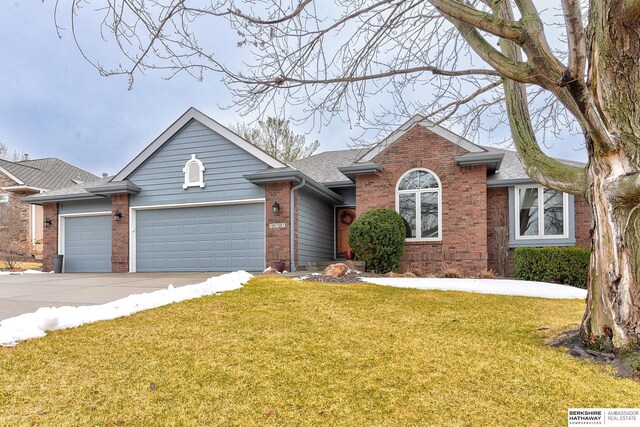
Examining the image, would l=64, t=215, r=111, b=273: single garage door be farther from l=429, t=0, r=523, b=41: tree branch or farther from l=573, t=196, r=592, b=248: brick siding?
l=573, t=196, r=592, b=248: brick siding

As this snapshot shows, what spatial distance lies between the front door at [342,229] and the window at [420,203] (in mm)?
3129

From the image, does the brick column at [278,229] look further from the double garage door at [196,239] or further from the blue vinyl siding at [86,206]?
the blue vinyl siding at [86,206]

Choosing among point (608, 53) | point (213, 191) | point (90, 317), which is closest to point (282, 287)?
point (90, 317)

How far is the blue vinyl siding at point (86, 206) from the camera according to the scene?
13414mm

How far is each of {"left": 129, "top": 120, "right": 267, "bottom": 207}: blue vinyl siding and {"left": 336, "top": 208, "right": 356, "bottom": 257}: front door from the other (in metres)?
4.13

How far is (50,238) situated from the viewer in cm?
1391

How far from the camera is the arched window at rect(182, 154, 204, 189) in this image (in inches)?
470

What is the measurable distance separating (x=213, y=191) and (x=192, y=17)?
813 centimetres

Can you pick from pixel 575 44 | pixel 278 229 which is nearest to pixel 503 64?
pixel 575 44

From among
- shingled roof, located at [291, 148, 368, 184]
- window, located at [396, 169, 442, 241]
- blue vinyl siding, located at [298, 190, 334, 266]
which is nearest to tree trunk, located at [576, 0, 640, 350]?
window, located at [396, 169, 442, 241]

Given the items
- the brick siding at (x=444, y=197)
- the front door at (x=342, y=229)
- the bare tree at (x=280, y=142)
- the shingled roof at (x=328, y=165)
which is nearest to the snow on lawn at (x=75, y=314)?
the brick siding at (x=444, y=197)

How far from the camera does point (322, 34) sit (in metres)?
5.09

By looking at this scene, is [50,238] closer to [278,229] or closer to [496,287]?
[278,229]

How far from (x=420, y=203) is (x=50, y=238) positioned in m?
13.3
